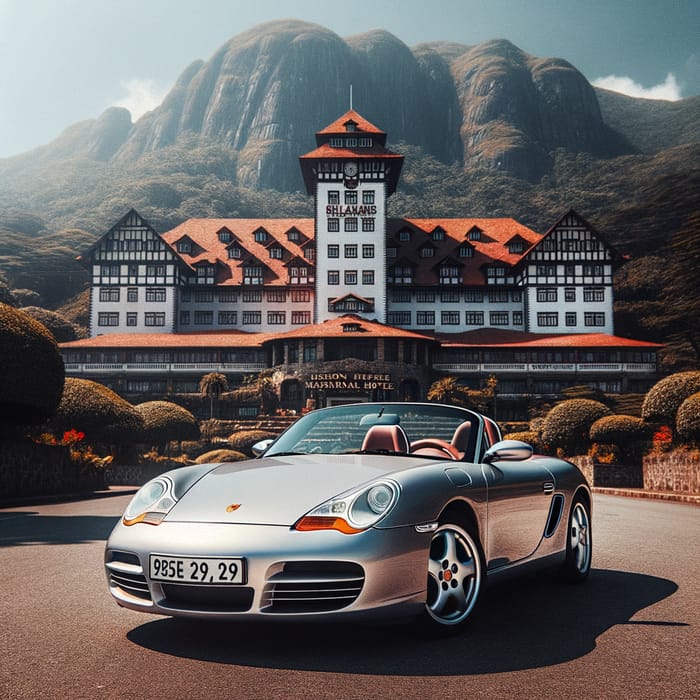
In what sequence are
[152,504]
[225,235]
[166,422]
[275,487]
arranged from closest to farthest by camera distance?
[275,487]
[152,504]
[166,422]
[225,235]

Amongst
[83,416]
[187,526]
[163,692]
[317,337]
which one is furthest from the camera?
[317,337]

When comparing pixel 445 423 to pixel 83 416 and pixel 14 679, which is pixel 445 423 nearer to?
pixel 14 679

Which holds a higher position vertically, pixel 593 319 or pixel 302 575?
pixel 593 319

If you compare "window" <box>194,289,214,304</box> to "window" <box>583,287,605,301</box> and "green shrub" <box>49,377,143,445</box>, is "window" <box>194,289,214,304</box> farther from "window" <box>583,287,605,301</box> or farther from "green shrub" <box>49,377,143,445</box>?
"green shrub" <box>49,377,143,445</box>

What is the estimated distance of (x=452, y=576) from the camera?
4.65m

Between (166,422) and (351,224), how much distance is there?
112 feet

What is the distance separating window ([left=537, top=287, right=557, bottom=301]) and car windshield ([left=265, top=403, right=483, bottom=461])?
215 feet

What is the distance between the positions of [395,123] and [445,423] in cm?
19640

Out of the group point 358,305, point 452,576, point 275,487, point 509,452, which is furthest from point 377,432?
point 358,305

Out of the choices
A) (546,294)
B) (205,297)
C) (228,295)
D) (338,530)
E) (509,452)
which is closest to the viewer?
(338,530)

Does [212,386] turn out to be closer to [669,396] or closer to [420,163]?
[669,396]

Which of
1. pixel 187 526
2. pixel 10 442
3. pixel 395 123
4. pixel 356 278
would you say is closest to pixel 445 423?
pixel 187 526

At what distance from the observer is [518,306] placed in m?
71.6

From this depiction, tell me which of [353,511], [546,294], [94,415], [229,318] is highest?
[546,294]
